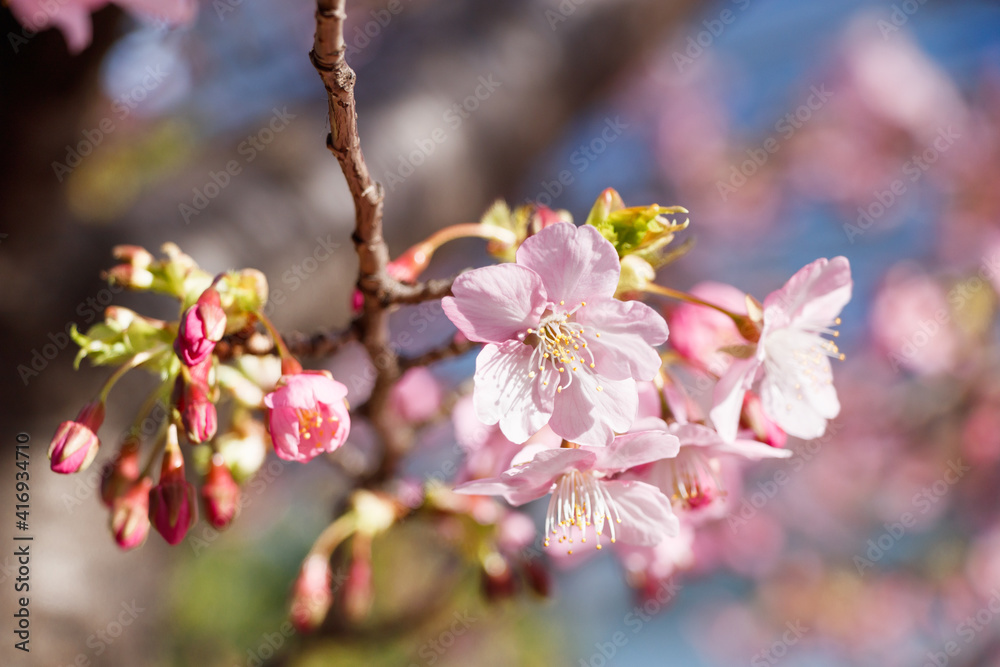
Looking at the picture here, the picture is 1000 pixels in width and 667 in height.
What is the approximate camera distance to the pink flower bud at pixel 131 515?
785 millimetres

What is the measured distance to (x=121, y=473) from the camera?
814 millimetres

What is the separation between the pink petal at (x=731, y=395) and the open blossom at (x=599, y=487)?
0.27 ft

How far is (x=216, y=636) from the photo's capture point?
10.4 feet

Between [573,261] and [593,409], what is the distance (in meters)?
0.16

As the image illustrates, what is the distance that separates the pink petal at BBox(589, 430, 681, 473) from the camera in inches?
26.2

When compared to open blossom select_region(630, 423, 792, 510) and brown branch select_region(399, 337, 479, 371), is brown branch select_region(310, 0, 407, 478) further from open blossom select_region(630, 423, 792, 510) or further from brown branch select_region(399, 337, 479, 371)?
→ open blossom select_region(630, 423, 792, 510)

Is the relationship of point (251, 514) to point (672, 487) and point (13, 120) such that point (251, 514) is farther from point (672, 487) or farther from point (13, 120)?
point (672, 487)

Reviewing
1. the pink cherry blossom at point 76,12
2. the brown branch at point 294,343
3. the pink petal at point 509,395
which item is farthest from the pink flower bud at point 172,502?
the pink cherry blossom at point 76,12

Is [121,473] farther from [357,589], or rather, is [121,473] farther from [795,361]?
[795,361]

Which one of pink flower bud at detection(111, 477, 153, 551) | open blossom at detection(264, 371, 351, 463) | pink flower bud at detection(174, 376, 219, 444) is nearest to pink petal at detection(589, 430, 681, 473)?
open blossom at detection(264, 371, 351, 463)

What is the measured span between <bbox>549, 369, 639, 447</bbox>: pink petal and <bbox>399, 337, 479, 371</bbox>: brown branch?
0.56 ft

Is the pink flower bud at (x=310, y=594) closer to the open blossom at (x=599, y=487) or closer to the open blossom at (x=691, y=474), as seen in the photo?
the open blossom at (x=599, y=487)

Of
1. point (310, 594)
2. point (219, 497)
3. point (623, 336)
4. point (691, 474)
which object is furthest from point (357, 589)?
point (623, 336)

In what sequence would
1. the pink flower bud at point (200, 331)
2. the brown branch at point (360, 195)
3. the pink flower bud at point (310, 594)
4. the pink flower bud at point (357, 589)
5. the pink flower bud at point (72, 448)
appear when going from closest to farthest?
1. the brown branch at point (360, 195)
2. the pink flower bud at point (200, 331)
3. the pink flower bud at point (72, 448)
4. the pink flower bud at point (310, 594)
5. the pink flower bud at point (357, 589)
